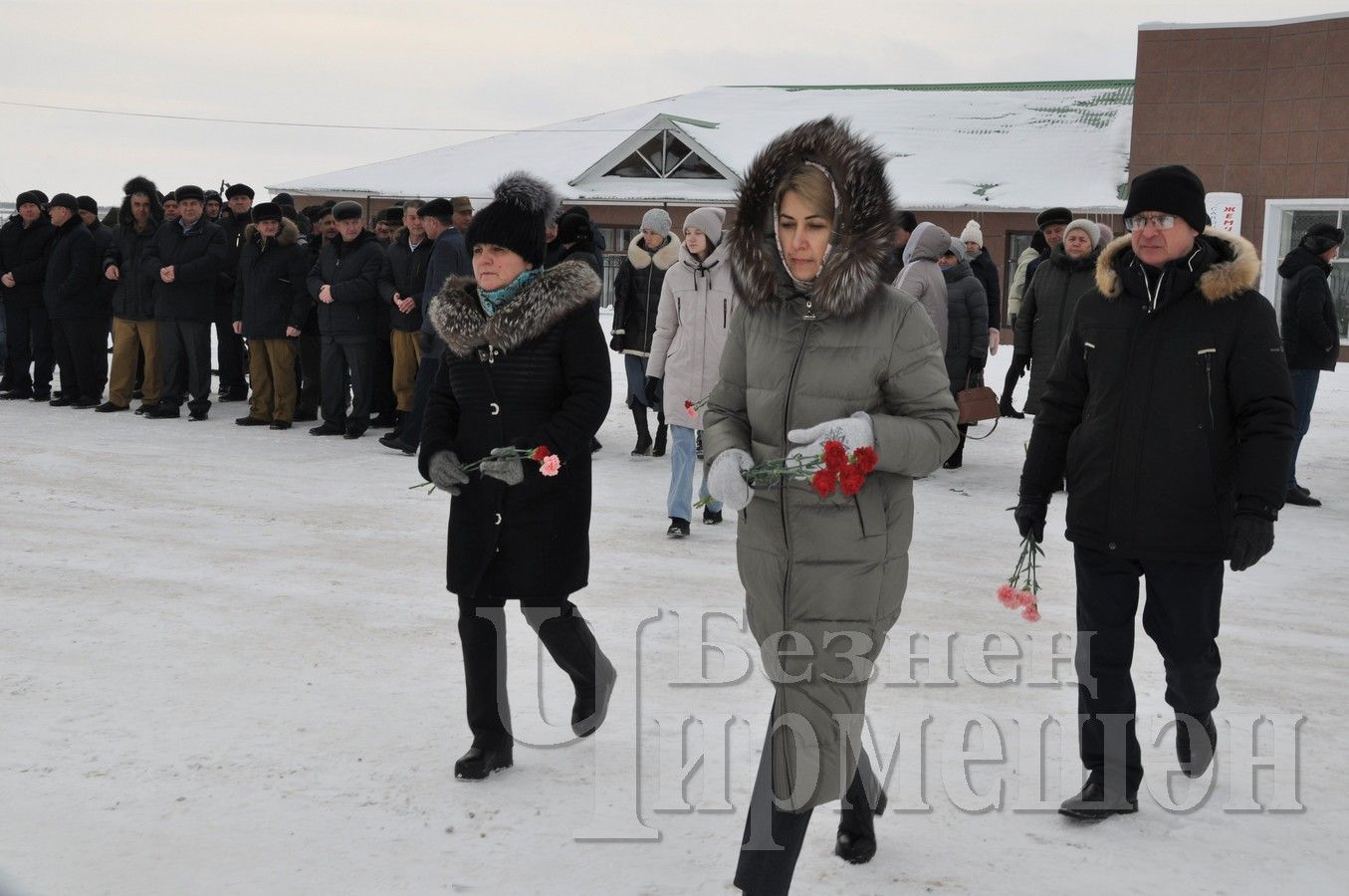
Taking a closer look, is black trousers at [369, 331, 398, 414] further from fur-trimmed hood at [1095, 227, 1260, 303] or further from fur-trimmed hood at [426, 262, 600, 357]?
fur-trimmed hood at [1095, 227, 1260, 303]

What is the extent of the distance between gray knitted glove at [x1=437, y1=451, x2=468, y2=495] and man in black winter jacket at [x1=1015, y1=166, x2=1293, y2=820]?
1.71 m

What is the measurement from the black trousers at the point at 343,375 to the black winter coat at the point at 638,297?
2.17 meters

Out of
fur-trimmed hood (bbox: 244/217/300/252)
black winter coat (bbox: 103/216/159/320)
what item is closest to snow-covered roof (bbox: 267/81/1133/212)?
black winter coat (bbox: 103/216/159/320)

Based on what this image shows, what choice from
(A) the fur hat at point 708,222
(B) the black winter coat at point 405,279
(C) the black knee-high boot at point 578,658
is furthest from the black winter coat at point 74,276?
(C) the black knee-high boot at point 578,658

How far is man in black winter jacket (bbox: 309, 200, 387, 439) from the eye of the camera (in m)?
11.4

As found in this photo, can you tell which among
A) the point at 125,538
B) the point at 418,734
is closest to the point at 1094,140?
the point at 125,538

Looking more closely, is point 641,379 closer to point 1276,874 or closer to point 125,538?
point 125,538

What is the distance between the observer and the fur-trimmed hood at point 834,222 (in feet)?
10.6

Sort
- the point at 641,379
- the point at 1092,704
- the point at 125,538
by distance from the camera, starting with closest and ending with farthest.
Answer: the point at 1092,704 < the point at 125,538 < the point at 641,379

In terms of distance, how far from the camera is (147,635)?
5.67 m

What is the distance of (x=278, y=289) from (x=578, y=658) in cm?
858

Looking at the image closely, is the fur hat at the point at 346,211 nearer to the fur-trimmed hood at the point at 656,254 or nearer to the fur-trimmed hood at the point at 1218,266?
the fur-trimmed hood at the point at 656,254

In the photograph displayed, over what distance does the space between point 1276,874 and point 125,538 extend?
6.13 meters

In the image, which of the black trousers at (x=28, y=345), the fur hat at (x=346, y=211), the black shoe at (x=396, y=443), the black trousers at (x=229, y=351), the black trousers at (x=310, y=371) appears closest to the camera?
the black shoe at (x=396, y=443)
